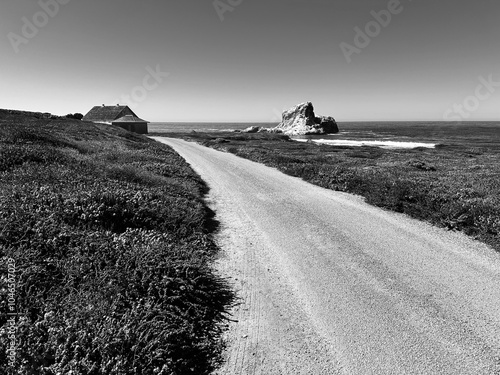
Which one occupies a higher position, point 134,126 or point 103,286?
point 134,126

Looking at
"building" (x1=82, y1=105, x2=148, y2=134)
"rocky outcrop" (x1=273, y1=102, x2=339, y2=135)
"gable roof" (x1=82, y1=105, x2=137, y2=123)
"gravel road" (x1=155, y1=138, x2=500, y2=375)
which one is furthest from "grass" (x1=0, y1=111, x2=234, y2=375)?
"rocky outcrop" (x1=273, y1=102, x2=339, y2=135)

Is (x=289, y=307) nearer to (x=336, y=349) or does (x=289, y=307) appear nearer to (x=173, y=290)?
(x=336, y=349)

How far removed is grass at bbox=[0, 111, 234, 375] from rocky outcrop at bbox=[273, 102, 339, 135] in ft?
402

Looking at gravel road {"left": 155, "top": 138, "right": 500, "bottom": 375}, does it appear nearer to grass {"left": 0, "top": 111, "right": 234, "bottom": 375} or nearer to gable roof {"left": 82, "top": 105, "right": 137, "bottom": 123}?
grass {"left": 0, "top": 111, "right": 234, "bottom": 375}

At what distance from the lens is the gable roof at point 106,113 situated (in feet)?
245

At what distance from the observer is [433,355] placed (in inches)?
158

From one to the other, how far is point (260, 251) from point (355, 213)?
503cm

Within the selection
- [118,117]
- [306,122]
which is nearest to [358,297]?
[118,117]

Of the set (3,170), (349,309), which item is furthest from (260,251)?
(3,170)

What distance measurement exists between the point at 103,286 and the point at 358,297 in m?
4.84

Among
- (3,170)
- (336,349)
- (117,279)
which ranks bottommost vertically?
(336,349)

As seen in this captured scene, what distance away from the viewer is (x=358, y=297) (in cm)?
543

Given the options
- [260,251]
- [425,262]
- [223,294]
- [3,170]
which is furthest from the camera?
[3,170]

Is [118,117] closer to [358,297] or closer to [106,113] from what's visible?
[106,113]
